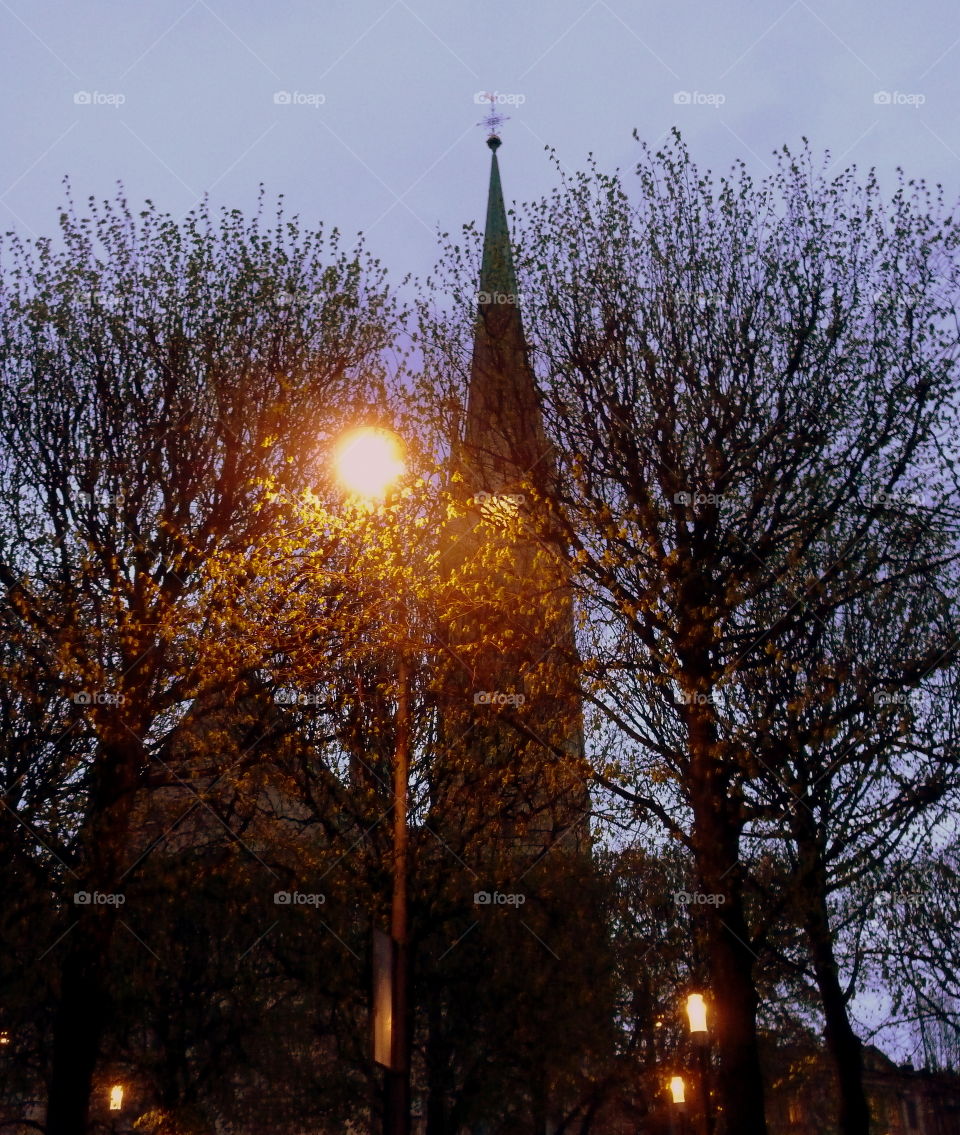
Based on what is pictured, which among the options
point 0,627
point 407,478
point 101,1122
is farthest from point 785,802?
point 101,1122

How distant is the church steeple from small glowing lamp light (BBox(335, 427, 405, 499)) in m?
4.94

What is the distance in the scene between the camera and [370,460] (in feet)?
43.4

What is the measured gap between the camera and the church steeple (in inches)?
739

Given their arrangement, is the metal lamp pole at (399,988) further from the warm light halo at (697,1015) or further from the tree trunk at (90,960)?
the tree trunk at (90,960)

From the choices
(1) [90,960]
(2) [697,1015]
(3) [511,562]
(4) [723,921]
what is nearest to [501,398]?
(3) [511,562]

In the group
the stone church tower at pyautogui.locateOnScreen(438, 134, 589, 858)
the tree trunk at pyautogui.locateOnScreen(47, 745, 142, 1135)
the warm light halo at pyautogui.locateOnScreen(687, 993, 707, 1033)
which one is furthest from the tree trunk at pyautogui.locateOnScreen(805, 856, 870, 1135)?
the tree trunk at pyautogui.locateOnScreen(47, 745, 142, 1135)

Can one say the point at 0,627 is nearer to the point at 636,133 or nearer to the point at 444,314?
the point at 444,314

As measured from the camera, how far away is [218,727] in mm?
21734

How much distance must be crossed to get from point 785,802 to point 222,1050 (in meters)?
16.2

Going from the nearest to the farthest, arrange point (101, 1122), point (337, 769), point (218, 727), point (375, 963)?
point (375, 963) → point (218, 727) → point (337, 769) → point (101, 1122)

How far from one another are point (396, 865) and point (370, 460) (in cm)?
462

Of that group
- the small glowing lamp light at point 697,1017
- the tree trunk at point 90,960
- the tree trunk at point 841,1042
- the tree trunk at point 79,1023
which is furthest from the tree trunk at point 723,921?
the tree trunk at point 79,1023

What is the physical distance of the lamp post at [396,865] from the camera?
12.1 m

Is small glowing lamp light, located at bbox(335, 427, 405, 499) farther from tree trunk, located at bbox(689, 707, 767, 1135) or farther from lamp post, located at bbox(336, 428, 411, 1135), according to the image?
tree trunk, located at bbox(689, 707, 767, 1135)
